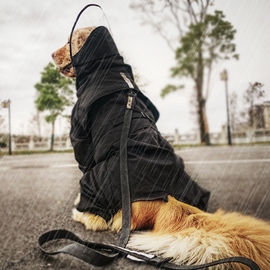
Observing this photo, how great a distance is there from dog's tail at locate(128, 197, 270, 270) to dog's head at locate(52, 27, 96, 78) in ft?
2.92

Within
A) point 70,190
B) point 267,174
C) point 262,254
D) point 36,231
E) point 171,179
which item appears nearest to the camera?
point 262,254

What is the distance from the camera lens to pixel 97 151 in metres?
1.00

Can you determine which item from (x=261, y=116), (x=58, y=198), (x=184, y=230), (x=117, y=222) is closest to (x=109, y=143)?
(x=117, y=222)

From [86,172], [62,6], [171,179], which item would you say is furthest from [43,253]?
[62,6]

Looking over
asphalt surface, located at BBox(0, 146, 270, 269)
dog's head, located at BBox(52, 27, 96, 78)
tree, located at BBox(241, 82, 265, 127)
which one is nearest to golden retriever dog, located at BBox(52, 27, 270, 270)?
dog's head, located at BBox(52, 27, 96, 78)

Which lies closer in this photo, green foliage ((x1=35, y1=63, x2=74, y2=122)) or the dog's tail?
the dog's tail

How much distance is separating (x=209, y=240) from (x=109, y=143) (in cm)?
56

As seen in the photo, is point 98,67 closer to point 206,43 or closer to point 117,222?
point 117,222

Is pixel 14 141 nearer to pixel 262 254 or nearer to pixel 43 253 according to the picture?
pixel 43 253

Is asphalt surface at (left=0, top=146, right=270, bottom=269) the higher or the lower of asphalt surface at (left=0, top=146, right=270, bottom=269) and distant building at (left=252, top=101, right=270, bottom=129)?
the lower

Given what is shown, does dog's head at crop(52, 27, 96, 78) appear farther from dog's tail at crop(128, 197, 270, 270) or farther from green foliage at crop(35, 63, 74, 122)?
dog's tail at crop(128, 197, 270, 270)

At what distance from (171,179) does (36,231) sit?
2.54 ft

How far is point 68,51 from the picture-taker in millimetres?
1026

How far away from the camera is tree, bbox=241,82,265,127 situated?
1.37 metres
